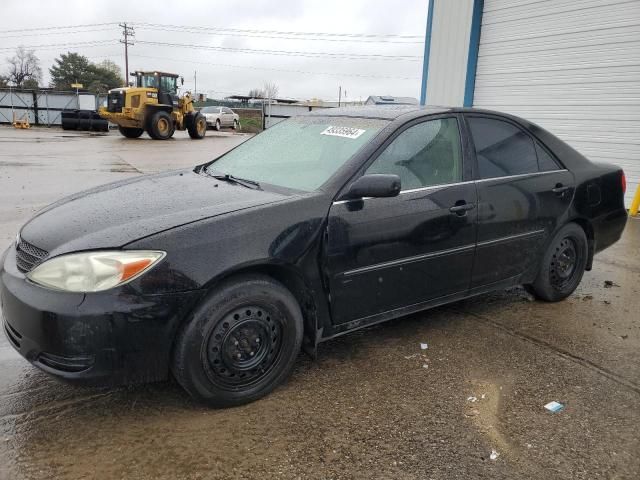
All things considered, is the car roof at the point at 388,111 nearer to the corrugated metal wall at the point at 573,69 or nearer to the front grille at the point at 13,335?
the front grille at the point at 13,335

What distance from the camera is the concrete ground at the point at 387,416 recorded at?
2.21 meters

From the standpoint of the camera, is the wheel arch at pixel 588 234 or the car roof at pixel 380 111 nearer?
the car roof at pixel 380 111

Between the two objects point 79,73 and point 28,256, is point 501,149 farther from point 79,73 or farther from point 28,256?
point 79,73

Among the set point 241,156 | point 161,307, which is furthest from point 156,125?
point 161,307

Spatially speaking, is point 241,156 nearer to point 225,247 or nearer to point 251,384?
point 225,247

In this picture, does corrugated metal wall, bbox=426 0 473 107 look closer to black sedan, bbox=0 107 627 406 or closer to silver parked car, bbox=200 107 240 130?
black sedan, bbox=0 107 627 406

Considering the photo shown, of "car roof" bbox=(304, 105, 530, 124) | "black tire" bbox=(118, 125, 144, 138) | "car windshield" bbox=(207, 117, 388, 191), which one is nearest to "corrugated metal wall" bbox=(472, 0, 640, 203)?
"car roof" bbox=(304, 105, 530, 124)

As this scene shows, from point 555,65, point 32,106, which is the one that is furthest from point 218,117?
point 555,65

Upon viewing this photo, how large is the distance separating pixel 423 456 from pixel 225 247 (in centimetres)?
130

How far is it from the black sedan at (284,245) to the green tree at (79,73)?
72.5 meters

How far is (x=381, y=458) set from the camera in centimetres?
227

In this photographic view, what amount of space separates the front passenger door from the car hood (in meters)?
0.48

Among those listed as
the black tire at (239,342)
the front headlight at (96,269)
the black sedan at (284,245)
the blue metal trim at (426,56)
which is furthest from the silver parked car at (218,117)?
the front headlight at (96,269)

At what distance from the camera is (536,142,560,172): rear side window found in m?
3.95
